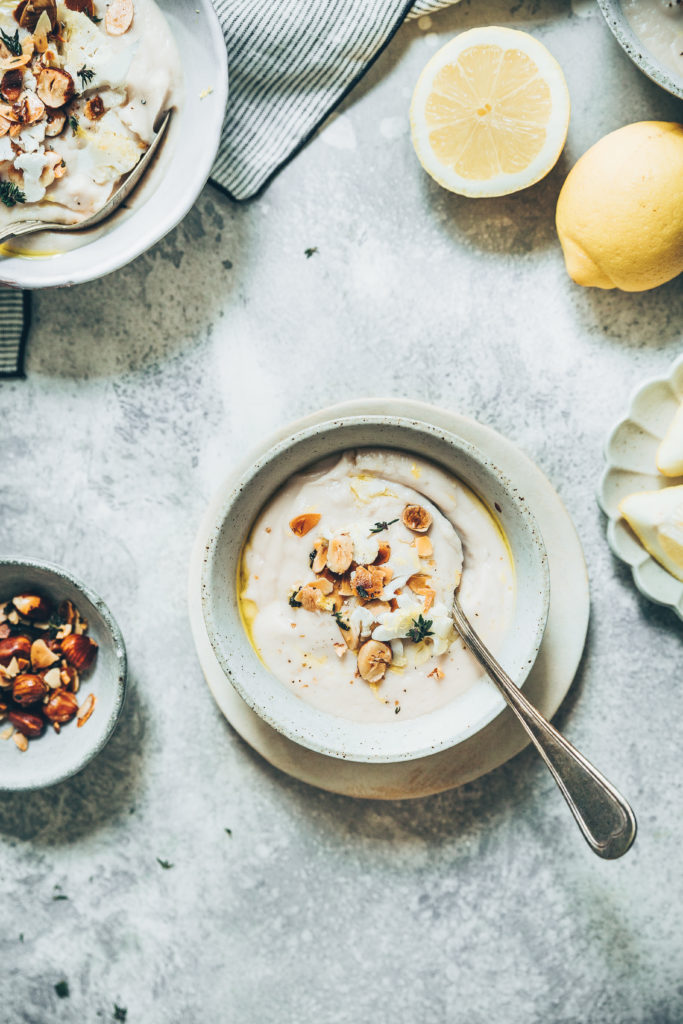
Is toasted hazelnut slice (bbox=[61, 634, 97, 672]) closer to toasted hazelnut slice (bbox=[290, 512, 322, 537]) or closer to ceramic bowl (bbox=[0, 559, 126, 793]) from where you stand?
ceramic bowl (bbox=[0, 559, 126, 793])

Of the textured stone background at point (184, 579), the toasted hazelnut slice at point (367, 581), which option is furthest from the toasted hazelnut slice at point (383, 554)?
the textured stone background at point (184, 579)

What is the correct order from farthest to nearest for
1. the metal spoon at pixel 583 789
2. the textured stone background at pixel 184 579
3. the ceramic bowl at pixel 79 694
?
the textured stone background at pixel 184 579 < the ceramic bowl at pixel 79 694 < the metal spoon at pixel 583 789

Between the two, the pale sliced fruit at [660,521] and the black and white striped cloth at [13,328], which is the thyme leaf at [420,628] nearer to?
the pale sliced fruit at [660,521]

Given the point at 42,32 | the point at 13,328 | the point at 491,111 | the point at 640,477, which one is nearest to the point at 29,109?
the point at 42,32

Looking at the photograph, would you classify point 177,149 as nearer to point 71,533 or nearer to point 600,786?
point 71,533

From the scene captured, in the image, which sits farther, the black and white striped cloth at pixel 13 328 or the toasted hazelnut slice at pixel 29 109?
the black and white striped cloth at pixel 13 328

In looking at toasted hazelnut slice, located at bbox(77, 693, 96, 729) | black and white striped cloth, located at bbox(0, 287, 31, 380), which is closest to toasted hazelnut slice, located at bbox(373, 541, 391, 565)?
→ toasted hazelnut slice, located at bbox(77, 693, 96, 729)
